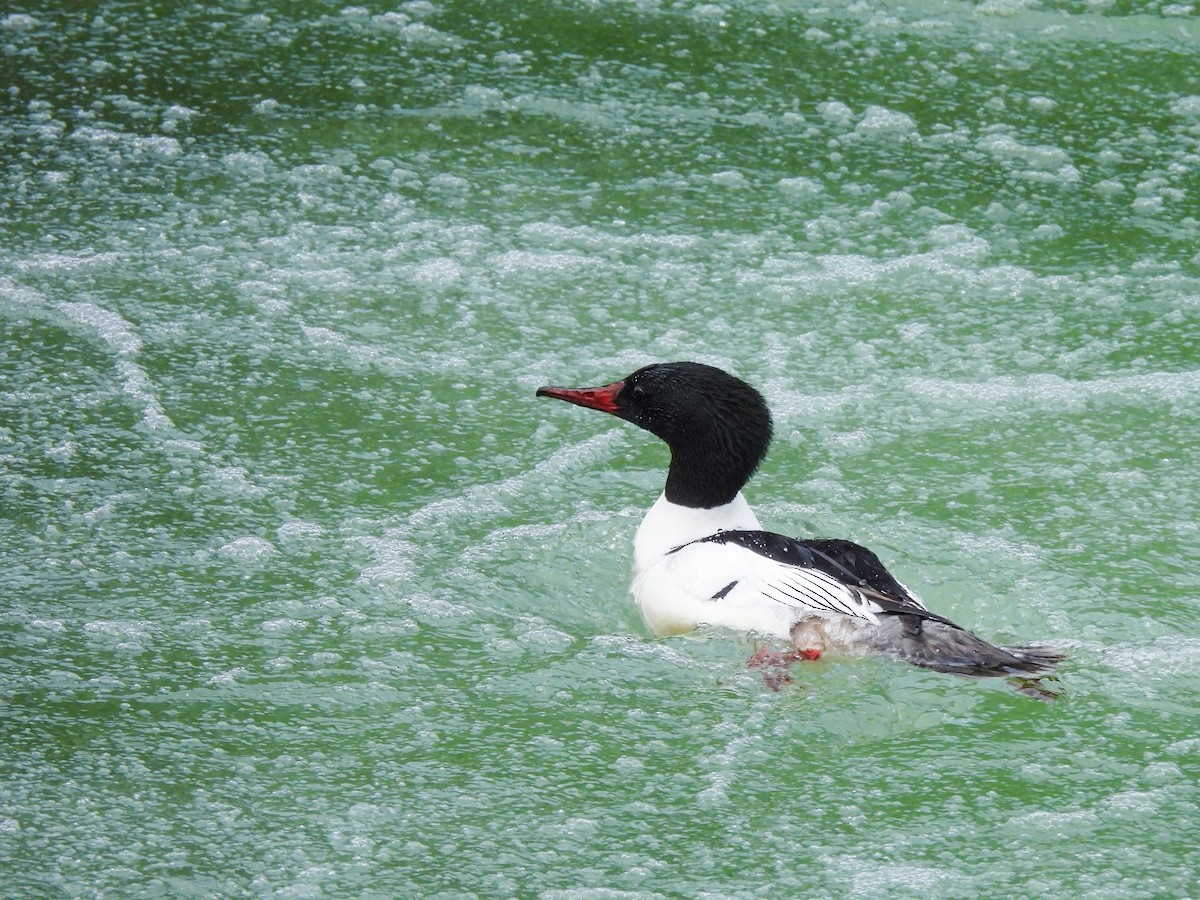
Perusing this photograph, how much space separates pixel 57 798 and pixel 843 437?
2722 mm

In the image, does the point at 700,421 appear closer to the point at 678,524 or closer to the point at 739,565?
the point at 678,524

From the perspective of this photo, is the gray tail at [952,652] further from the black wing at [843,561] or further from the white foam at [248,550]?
the white foam at [248,550]

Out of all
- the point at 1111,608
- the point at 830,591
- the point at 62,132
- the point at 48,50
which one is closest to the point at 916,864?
the point at 830,591

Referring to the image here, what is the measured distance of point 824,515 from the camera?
519cm

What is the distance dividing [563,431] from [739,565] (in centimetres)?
126

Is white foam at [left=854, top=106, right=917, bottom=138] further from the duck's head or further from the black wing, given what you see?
the black wing

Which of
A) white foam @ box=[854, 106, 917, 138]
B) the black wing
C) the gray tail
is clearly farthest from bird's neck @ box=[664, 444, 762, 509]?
white foam @ box=[854, 106, 917, 138]

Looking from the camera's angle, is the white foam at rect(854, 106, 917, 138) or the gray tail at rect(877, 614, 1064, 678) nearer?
the gray tail at rect(877, 614, 1064, 678)

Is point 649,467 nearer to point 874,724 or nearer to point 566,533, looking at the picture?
point 566,533

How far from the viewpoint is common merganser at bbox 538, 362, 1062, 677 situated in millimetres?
4375

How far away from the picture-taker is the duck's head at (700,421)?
4.74 meters

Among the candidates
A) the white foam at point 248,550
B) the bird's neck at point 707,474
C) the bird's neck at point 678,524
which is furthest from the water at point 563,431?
the bird's neck at point 707,474

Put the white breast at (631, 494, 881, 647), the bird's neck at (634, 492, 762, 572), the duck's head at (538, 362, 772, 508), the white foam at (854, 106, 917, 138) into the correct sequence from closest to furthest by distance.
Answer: the white breast at (631, 494, 881, 647), the duck's head at (538, 362, 772, 508), the bird's neck at (634, 492, 762, 572), the white foam at (854, 106, 917, 138)

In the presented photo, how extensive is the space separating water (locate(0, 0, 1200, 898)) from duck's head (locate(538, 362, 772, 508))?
397 millimetres
